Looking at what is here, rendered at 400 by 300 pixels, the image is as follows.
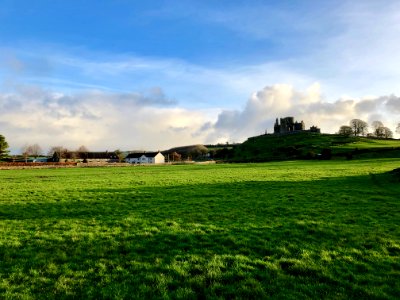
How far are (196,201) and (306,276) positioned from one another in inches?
592

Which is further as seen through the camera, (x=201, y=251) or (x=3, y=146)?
(x=3, y=146)

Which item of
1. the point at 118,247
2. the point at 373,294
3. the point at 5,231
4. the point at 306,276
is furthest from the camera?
the point at 5,231

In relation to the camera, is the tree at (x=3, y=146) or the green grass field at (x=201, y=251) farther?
the tree at (x=3, y=146)

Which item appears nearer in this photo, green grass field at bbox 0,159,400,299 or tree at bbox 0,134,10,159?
green grass field at bbox 0,159,400,299

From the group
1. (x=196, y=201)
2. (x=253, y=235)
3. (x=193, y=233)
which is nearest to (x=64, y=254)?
(x=193, y=233)

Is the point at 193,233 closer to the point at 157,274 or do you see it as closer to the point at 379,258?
the point at 157,274

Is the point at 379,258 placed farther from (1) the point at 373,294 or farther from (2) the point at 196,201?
(2) the point at 196,201

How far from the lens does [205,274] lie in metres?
9.89

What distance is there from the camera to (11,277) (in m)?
9.80

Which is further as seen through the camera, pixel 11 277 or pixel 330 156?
pixel 330 156

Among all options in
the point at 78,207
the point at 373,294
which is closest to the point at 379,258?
the point at 373,294

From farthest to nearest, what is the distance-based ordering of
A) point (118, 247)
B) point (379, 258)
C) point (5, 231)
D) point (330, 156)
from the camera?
point (330, 156) < point (5, 231) < point (118, 247) < point (379, 258)

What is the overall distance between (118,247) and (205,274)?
14.6ft

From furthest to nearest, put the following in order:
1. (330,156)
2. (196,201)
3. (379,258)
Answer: (330,156) → (196,201) → (379,258)
